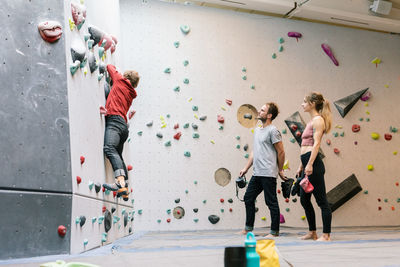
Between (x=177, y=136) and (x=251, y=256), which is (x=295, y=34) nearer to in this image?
(x=177, y=136)

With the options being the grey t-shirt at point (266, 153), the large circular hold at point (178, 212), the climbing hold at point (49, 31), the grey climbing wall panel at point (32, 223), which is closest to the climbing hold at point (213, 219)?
the large circular hold at point (178, 212)

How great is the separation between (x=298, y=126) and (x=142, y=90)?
213 centimetres

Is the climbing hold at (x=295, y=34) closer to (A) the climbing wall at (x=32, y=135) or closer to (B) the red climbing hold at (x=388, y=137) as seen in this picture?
(B) the red climbing hold at (x=388, y=137)

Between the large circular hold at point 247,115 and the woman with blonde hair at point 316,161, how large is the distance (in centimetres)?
209

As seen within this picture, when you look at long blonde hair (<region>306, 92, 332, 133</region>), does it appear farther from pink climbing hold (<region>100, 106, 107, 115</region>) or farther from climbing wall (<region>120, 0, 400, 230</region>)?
climbing wall (<region>120, 0, 400, 230</region>)

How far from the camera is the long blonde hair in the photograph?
3289 mm

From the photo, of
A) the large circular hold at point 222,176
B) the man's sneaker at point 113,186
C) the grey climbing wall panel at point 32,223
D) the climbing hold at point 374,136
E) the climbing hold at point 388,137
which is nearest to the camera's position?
the grey climbing wall panel at point 32,223

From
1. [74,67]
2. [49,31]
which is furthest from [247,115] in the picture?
[49,31]

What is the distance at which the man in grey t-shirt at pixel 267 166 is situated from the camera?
3.57 m

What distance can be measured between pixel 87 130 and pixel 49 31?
0.66 meters

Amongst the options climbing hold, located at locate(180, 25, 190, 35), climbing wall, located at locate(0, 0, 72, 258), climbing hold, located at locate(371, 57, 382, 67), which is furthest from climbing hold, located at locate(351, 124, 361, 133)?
climbing wall, located at locate(0, 0, 72, 258)

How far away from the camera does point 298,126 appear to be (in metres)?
5.66

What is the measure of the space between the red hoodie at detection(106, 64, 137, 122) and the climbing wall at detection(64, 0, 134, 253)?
0.07 m

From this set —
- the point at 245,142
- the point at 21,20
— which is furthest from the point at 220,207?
the point at 21,20
